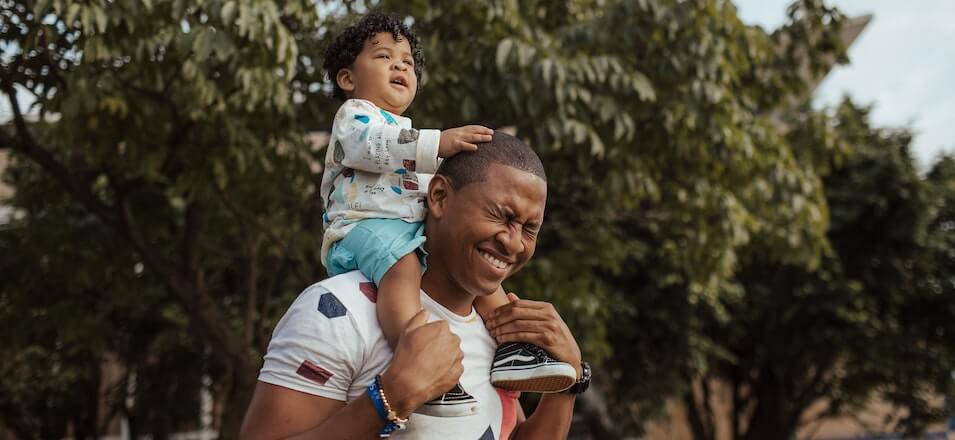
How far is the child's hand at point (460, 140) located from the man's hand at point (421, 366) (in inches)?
14.7

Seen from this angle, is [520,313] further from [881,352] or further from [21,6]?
[881,352]

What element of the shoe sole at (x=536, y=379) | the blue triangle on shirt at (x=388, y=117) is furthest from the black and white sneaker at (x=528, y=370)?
the blue triangle on shirt at (x=388, y=117)

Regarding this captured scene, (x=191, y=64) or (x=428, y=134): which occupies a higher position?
(x=191, y=64)

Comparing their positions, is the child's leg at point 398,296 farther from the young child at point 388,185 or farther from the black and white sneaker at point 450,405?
the black and white sneaker at point 450,405

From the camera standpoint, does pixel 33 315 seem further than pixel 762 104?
Yes

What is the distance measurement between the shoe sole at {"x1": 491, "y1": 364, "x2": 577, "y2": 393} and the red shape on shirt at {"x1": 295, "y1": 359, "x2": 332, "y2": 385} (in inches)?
16.3

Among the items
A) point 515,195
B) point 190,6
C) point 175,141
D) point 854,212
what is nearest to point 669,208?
point 175,141

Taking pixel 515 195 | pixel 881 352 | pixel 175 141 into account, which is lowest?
pixel 881 352

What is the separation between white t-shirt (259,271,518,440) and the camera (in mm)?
2107

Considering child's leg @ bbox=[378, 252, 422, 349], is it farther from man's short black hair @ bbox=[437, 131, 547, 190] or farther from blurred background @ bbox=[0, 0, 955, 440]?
blurred background @ bbox=[0, 0, 955, 440]

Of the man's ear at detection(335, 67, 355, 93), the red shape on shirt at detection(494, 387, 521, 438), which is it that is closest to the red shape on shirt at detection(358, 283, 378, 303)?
the red shape on shirt at detection(494, 387, 521, 438)

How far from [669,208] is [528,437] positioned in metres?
6.19

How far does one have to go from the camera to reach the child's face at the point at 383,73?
247 centimetres

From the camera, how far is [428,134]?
7.47 feet
